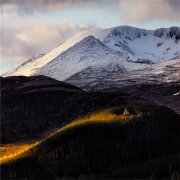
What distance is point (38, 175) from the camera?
3597 cm

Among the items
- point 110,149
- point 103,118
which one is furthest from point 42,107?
point 110,149

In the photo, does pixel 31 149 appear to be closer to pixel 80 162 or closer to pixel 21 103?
pixel 80 162

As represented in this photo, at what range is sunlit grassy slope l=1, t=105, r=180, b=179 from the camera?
36.1m

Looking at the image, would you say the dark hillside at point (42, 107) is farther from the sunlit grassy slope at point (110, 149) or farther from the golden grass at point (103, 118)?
the sunlit grassy slope at point (110, 149)

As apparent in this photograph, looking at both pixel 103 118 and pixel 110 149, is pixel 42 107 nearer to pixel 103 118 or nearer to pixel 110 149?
pixel 103 118

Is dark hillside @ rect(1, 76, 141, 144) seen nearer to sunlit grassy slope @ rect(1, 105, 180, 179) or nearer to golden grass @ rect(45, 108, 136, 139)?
golden grass @ rect(45, 108, 136, 139)

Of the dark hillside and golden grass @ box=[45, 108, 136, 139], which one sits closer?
golden grass @ box=[45, 108, 136, 139]

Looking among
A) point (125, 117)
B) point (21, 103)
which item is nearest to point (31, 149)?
point (125, 117)

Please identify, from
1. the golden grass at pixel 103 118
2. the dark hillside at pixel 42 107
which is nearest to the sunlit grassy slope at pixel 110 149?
the golden grass at pixel 103 118

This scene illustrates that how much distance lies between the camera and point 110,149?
1544 inches

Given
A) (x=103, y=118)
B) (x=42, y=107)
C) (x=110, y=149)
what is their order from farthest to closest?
1. (x=42, y=107)
2. (x=103, y=118)
3. (x=110, y=149)

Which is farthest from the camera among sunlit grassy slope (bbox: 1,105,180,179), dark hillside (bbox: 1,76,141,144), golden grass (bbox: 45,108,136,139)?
dark hillside (bbox: 1,76,141,144)

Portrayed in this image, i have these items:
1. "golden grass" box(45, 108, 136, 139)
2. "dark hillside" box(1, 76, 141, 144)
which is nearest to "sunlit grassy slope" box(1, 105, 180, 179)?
"golden grass" box(45, 108, 136, 139)

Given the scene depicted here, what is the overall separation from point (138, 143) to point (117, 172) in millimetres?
5387
